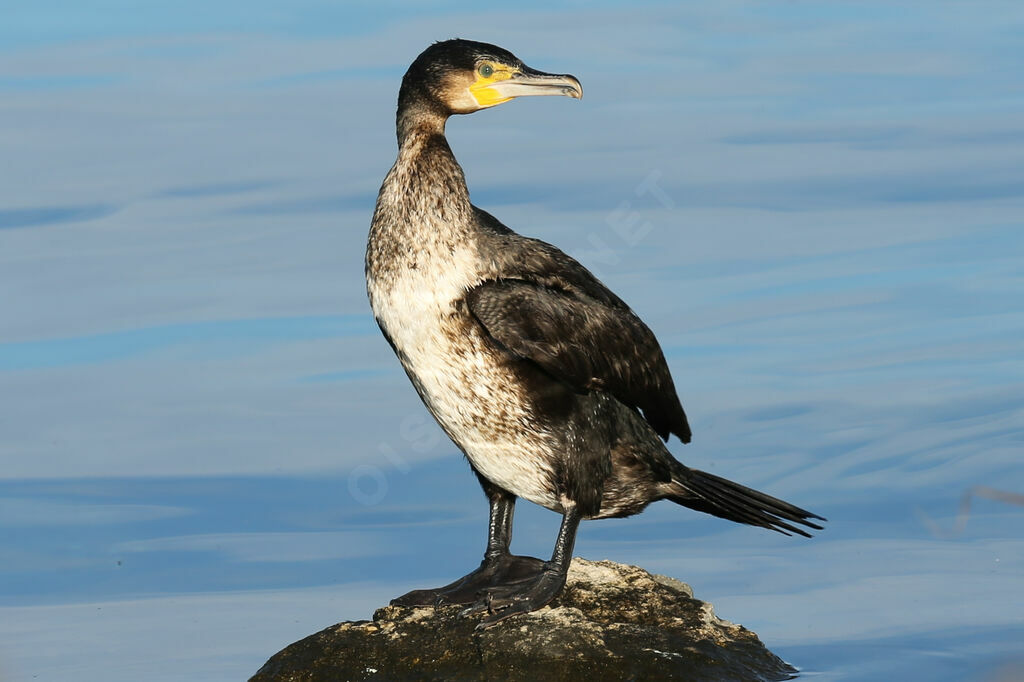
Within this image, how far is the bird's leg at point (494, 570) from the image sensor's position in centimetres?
627

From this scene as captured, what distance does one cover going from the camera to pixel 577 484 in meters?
6.11

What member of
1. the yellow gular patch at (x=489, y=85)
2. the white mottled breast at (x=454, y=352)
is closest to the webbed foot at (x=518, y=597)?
the white mottled breast at (x=454, y=352)

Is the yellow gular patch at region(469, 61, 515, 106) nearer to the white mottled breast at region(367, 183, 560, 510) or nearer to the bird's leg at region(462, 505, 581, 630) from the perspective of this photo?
the white mottled breast at region(367, 183, 560, 510)

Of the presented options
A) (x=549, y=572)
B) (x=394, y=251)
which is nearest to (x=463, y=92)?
(x=394, y=251)

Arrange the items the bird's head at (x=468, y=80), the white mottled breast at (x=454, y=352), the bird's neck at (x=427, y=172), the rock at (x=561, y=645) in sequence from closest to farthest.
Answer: the rock at (x=561, y=645) < the white mottled breast at (x=454, y=352) < the bird's neck at (x=427, y=172) < the bird's head at (x=468, y=80)

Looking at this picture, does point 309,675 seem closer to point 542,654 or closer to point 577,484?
point 542,654

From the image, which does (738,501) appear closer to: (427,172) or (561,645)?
(561,645)

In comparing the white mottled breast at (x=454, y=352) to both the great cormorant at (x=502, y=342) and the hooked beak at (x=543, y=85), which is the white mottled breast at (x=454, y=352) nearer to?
the great cormorant at (x=502, y=342)

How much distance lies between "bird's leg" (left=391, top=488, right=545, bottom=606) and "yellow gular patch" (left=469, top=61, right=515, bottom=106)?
192cm

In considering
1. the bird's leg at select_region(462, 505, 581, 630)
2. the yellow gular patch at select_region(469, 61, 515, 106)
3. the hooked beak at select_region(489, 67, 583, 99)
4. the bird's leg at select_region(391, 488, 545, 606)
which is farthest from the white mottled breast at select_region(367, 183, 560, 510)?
the hooked beak at select_region(489, 67, 583, 99)

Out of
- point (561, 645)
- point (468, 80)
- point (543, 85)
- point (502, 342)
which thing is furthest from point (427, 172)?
point (561, 645)

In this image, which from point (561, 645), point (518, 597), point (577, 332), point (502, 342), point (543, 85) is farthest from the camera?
point (543, 85)

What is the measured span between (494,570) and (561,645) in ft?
3.07

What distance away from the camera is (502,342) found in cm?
586
